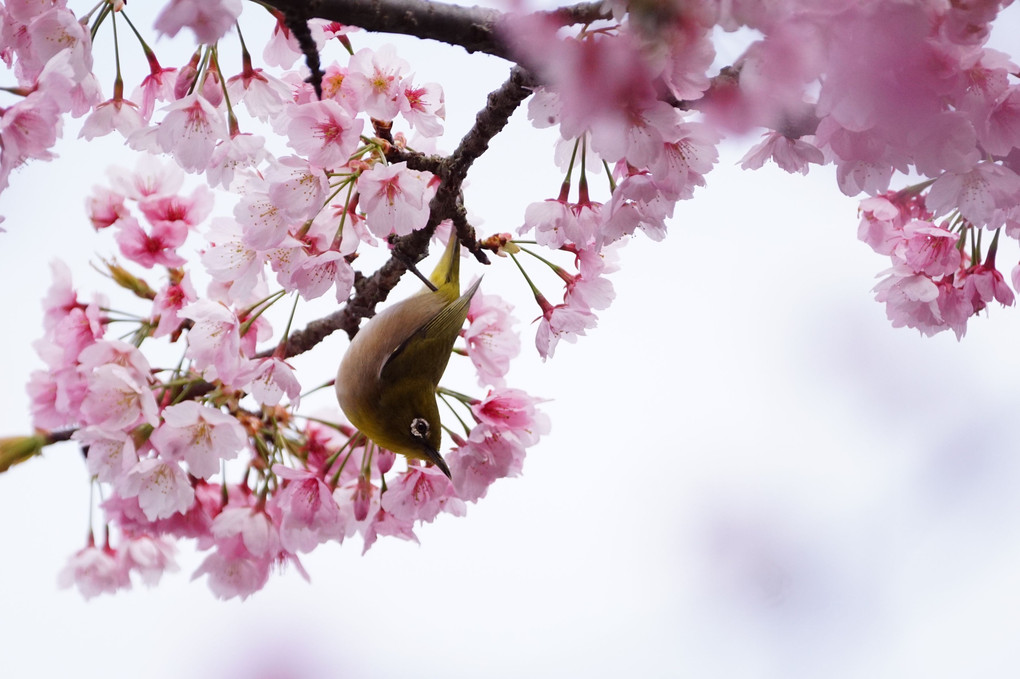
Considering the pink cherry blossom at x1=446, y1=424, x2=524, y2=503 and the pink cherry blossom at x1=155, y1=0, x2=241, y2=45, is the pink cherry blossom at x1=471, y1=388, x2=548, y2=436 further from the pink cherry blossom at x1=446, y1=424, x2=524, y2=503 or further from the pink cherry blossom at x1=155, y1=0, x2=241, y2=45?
the pink cherry blossom at x1=155, y1=0, x2=241, y2=45

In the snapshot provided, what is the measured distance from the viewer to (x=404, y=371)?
2.92 ft

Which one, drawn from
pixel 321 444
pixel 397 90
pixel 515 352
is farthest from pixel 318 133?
pixel 321 444

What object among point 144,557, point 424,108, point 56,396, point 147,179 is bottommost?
point 144,557

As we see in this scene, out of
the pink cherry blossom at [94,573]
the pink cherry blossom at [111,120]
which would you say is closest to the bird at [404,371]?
the pink cherry blossom at [111,120]

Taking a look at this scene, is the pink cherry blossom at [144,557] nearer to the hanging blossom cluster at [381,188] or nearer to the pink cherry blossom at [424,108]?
the hanging blossom cluster at [381,188]

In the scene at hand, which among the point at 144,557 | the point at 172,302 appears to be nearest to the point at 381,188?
the point at 172,302

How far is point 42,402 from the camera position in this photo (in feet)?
3.41

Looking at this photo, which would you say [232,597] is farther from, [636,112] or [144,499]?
[636,112]

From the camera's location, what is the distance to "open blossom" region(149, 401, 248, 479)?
33.9 inches

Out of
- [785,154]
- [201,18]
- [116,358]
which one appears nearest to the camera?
[201,18]

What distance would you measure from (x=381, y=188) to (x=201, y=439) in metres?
0.34

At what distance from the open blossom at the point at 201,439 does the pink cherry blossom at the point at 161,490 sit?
0.07 ft

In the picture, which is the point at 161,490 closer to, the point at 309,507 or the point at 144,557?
the point at 309,507

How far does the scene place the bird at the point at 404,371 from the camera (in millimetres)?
876
